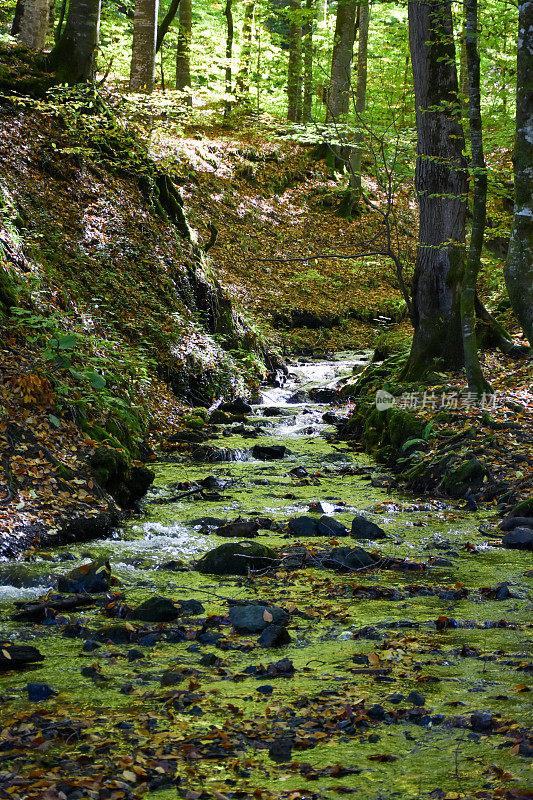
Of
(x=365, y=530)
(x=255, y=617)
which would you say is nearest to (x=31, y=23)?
(x=365, y=530)

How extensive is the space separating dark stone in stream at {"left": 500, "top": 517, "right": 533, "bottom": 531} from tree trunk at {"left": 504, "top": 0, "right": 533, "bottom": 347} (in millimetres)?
1676

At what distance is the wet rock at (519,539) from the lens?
5543mm

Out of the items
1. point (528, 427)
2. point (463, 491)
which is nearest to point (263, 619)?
point (463, 491)

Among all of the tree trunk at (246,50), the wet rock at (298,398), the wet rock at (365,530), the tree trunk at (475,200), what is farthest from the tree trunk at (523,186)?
the tree trunk at (246,50)

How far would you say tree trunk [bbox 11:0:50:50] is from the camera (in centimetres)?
1360

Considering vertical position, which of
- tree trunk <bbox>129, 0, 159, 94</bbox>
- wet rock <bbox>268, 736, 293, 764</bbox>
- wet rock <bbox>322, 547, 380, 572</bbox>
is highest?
tree trunk <bbox>129, 0, 159, 94</bbox>

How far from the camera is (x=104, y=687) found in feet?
10.1

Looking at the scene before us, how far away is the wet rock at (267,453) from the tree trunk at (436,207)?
237 centimetres

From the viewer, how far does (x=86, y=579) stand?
4.53 metres

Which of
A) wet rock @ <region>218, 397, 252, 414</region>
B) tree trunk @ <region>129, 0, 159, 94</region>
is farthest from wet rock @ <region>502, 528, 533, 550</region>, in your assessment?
tree trunk @ <region>129, 0, 159, 94</region>

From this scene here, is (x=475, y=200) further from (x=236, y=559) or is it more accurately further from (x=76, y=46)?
(x=76, y=46)

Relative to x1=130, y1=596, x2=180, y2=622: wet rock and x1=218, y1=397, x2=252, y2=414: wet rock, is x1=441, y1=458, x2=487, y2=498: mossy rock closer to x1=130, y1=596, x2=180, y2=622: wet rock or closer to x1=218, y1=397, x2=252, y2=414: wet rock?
x1=130, y1=596, x2=180, y2=622: wet rock

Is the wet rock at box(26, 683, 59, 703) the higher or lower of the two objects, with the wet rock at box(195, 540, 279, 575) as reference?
higher

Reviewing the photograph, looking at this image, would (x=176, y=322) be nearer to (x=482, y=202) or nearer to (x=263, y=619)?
(x=482, y=202)
